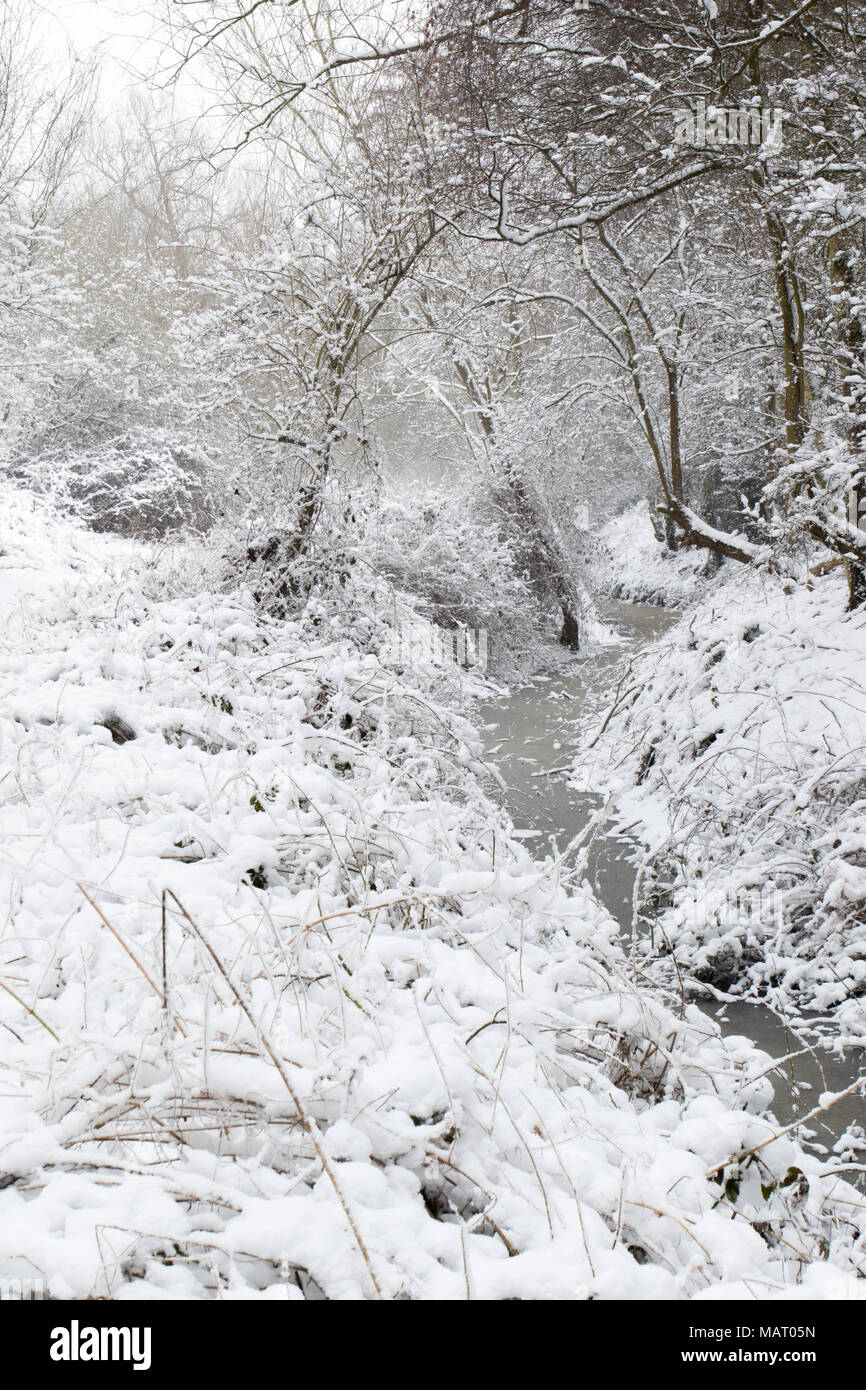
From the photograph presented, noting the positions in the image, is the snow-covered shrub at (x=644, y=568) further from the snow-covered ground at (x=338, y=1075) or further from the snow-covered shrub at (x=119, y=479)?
the snow-covered ground at (x=338, y=1075)

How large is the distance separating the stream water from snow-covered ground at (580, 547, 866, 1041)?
0.18 meters

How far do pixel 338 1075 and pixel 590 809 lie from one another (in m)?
4.95

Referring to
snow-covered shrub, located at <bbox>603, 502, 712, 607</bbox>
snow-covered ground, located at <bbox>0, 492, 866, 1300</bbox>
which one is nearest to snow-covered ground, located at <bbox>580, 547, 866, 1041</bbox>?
snow-covered ground, located at <bbox>0, 492, 866, 1300</bbox>

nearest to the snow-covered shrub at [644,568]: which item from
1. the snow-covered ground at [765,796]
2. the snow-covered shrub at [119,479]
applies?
the snow-covered shrub at [119,479]

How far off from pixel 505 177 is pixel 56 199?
13.5 m

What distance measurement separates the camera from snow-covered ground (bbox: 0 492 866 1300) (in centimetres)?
132

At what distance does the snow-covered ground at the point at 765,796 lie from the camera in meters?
3.89

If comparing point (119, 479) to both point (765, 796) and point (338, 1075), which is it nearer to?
point (765, 796)

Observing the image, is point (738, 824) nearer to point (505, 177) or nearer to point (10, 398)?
point (505, 177)

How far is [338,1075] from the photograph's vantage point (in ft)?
5.29

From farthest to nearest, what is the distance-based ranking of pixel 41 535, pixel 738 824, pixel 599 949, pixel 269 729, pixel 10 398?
pixel 10 398
pixel 41 535
pixel 738 824
pixel 269 729
pixel 599 949

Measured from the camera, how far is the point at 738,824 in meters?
4.66

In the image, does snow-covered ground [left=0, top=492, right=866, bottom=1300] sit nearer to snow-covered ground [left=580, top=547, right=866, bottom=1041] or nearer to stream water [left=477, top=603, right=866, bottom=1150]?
stream water [left=477, top=603, right=866, bottom=1150]
